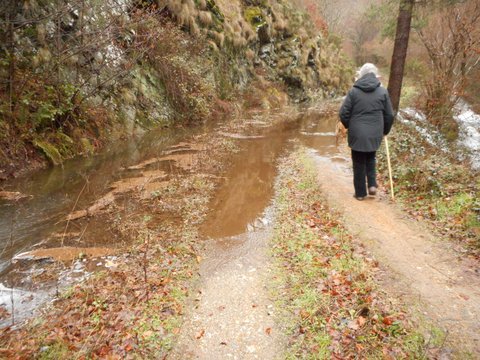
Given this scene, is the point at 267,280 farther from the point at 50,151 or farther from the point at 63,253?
the point at 50,151

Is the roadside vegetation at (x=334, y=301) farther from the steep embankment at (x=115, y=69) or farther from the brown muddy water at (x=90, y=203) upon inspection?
the steep embankment at (x=115, y=69)

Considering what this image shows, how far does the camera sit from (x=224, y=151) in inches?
418

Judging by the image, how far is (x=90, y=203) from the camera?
6.41 metres

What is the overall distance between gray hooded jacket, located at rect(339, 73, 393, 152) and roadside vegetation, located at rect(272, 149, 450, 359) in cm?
139

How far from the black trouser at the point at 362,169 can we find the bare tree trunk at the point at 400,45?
6.57 meters

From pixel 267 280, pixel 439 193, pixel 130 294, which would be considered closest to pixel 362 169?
pixel 439 193

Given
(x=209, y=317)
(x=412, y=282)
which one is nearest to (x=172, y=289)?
(x=209, y=317)

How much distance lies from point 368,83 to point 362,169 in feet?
4.98

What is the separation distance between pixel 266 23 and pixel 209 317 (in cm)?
2455

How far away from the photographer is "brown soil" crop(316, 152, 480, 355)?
10.2ft

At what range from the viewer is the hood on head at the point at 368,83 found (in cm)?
537

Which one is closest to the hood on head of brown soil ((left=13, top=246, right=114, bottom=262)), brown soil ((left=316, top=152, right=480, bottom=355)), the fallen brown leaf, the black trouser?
the black trouser

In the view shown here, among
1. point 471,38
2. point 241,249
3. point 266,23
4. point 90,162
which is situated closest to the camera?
point 241,249

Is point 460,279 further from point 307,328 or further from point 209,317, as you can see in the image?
point 209,317
